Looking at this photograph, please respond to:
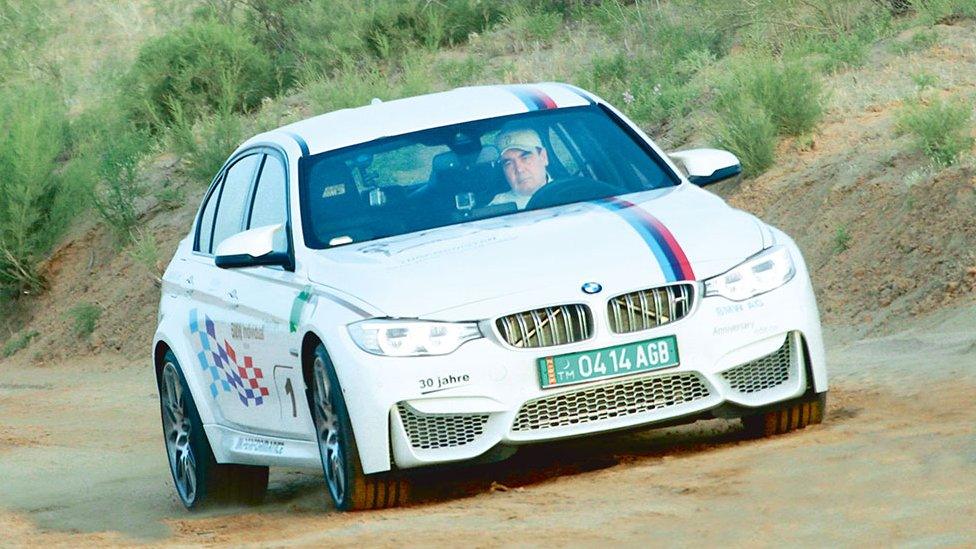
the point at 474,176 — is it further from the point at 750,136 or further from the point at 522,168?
the point at 750,136

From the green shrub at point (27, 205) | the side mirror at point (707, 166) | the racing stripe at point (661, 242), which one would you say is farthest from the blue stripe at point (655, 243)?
the green shrub at point (27, 205)

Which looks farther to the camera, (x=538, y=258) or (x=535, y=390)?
(x=538, y=258)

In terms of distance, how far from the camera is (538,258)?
7.02m

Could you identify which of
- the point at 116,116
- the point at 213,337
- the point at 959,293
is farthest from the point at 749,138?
the point at 116,116

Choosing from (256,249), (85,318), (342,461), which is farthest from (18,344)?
(342,461)

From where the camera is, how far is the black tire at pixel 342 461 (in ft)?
22.8

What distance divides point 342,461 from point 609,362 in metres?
1.04

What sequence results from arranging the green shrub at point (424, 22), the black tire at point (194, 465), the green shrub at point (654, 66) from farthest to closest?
the green shrub at point (424, 22), the green shrub at point (654, 66), the black tire at point (194, 465)

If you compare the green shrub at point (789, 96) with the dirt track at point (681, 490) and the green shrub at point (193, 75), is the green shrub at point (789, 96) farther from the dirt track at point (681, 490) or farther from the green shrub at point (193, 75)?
the green shrub at point (193, 75)

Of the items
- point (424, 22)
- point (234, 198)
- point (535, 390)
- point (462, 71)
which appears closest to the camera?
point (535, 390)

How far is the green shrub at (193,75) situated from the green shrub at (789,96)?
34.8 ft

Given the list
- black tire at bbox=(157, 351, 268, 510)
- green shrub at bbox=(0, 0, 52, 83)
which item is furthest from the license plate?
green shrub at bbox=(0, 0, 52, 83)

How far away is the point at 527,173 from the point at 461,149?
0.99 ft

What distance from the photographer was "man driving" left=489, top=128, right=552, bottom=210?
7.98m
